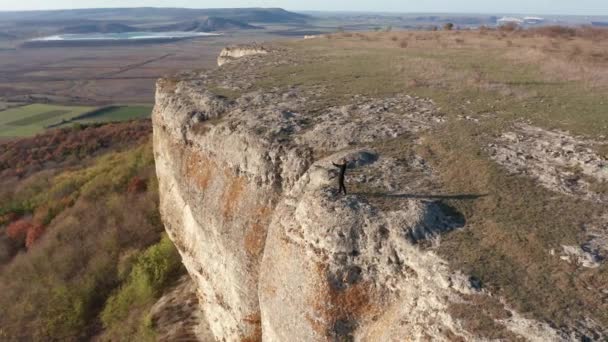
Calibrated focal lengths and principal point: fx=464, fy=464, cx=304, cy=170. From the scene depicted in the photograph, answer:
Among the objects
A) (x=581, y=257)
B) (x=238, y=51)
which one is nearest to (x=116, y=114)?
(x=238, y=51)

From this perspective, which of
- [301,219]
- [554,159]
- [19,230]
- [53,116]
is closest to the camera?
[301,219]

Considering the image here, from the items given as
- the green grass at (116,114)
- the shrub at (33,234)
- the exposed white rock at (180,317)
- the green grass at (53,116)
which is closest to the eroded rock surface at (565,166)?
the exposed white rock at (180,317)

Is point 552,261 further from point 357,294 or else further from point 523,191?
point 357,294

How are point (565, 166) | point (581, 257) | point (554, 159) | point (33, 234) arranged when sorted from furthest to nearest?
point (33, 234)
point (554, 159)
point (565, 166)
point (581, 257)

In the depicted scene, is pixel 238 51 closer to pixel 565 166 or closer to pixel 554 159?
pixel 554 159

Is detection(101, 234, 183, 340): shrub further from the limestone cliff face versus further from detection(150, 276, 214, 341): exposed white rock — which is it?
the limestone cliff face

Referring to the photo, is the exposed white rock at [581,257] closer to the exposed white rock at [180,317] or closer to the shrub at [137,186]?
the exposed white rock at [180,317]
